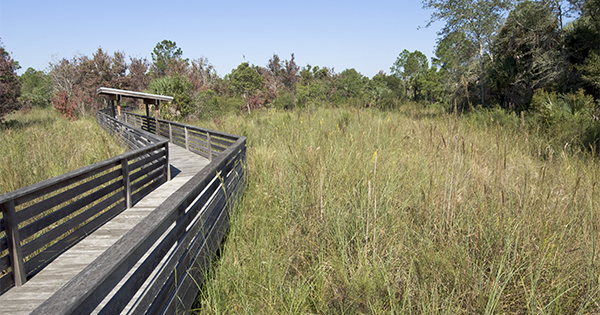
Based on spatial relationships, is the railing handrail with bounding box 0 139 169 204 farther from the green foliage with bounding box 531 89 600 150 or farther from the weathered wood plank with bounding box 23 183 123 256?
the green foliage with bounding box 531 89 600 150

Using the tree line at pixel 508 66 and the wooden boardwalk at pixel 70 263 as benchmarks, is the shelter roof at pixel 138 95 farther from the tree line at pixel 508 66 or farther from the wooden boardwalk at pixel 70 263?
the wooden boardwalk at pixel 70 263

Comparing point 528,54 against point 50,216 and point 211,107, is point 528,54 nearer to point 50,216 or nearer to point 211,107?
point 50,216

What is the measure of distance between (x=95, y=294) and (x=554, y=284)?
2807mm

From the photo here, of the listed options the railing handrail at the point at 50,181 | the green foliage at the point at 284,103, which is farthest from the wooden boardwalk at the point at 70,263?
the green foliage at the point at 284,103

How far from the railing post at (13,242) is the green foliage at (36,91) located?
35.6 meters

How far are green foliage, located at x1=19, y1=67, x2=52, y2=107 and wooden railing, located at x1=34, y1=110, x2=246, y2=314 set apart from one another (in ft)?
121

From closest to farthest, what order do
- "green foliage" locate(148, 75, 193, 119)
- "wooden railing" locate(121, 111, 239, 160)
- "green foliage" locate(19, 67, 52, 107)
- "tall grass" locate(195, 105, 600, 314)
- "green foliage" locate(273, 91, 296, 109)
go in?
"tall grass" locate(195, 105, 600, 314) → "wooden railing" locate(121, 111, 239, 160) → "green foliage" locate(273, 91, 296, 109) → "green foliage" locate(148, 75, 193, 119) → "green foliage" locate(19, 67, 52, 107)

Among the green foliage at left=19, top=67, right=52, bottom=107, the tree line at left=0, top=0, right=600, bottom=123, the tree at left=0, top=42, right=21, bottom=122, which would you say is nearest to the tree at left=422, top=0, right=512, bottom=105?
the tree line at left=0, top=0, right=600, bottom=123

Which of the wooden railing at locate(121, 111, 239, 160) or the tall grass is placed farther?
the wooden railing at locate(121, 111, 239, 160)

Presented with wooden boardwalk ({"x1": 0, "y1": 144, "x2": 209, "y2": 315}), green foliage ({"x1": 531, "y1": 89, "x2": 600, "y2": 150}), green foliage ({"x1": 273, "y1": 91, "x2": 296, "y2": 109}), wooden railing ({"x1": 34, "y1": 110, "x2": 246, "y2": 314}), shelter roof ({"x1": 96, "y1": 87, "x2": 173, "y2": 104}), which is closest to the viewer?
wooden railing ({"x1": 34, "y1": 110, "x2": 246, "y2": 314})

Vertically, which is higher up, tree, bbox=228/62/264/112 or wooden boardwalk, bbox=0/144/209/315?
tree, bbox=228/62/264/112

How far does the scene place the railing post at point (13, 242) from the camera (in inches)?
126

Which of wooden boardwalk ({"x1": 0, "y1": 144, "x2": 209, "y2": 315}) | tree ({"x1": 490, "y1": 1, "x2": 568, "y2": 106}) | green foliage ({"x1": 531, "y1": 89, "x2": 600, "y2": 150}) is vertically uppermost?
tree ({"x1": 490, "y1": 1, "x2": 568, "y2": 106})

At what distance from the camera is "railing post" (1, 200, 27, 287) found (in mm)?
3189
